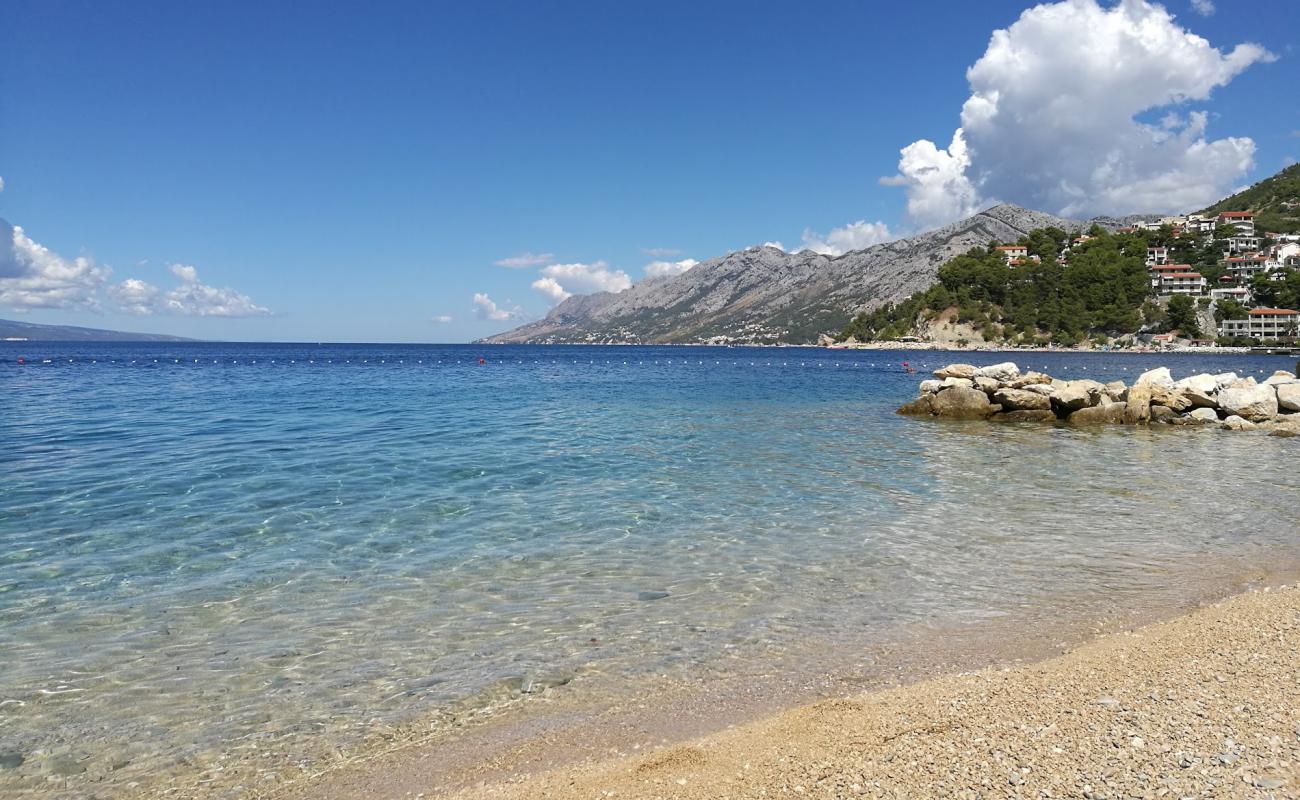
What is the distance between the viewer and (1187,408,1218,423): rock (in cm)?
3069

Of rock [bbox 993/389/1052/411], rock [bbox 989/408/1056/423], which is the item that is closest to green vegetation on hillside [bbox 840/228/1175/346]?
rock [bbox 993/389/1052/411]

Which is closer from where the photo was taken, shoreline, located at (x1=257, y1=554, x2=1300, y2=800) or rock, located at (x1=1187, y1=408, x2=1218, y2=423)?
shoreline, located at (x1=257, y1=554, x2=1300, y2=800)

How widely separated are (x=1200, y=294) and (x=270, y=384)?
647 feet

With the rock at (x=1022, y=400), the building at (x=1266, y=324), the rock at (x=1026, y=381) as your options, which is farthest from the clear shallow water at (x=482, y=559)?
the building at (x=1266, y=324)

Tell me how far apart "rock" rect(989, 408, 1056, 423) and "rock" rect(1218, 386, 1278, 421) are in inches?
272

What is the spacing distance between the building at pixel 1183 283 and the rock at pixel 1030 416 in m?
175

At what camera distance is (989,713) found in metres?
6.06

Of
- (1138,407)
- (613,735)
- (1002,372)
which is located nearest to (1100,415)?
(1138,407)

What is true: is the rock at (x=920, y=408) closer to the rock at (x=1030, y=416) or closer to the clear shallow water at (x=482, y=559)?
the rock at (x=1030, y=416)

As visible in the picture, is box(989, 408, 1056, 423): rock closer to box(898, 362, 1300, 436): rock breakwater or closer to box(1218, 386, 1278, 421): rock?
box(898, 362, 1300, 436): rock breakwater

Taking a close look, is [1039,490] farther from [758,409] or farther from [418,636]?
[758,409]

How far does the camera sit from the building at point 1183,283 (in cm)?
17025

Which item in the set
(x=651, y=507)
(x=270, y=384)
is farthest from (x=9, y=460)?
(x=270, y=384)

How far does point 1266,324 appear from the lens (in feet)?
490
